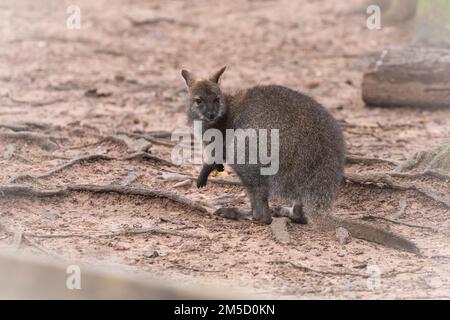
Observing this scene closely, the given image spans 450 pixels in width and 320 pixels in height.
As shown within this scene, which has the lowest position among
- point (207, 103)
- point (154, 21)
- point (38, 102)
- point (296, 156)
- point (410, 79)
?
point (38, 102)

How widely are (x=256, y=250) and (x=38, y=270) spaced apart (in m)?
1.74

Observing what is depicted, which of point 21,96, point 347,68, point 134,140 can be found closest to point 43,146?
point 134,140

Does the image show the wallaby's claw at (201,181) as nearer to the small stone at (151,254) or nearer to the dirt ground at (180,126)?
the dirt ground at (180,126)

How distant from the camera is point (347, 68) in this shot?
12930 millimetres

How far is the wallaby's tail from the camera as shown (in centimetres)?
669

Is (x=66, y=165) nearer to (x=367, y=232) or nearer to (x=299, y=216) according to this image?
(x=299, y=216)

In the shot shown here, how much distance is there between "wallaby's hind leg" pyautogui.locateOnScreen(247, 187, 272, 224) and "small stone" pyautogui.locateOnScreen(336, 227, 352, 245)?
2.12 feet

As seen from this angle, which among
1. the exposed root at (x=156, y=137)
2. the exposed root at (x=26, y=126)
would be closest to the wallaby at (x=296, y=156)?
the exposed root at (x=156, y=137)

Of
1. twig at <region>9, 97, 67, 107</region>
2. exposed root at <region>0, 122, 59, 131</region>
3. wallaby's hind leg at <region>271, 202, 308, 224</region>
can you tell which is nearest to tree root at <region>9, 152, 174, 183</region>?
exposed root at <region>0, 122, 59, 131</region>

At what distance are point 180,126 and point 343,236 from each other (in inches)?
141

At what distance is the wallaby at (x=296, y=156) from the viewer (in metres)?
7.04

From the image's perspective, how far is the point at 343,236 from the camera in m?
6.97

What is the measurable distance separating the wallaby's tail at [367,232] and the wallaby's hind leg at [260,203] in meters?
0.40

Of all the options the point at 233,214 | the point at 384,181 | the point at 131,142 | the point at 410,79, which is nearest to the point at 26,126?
the point at 131,142
